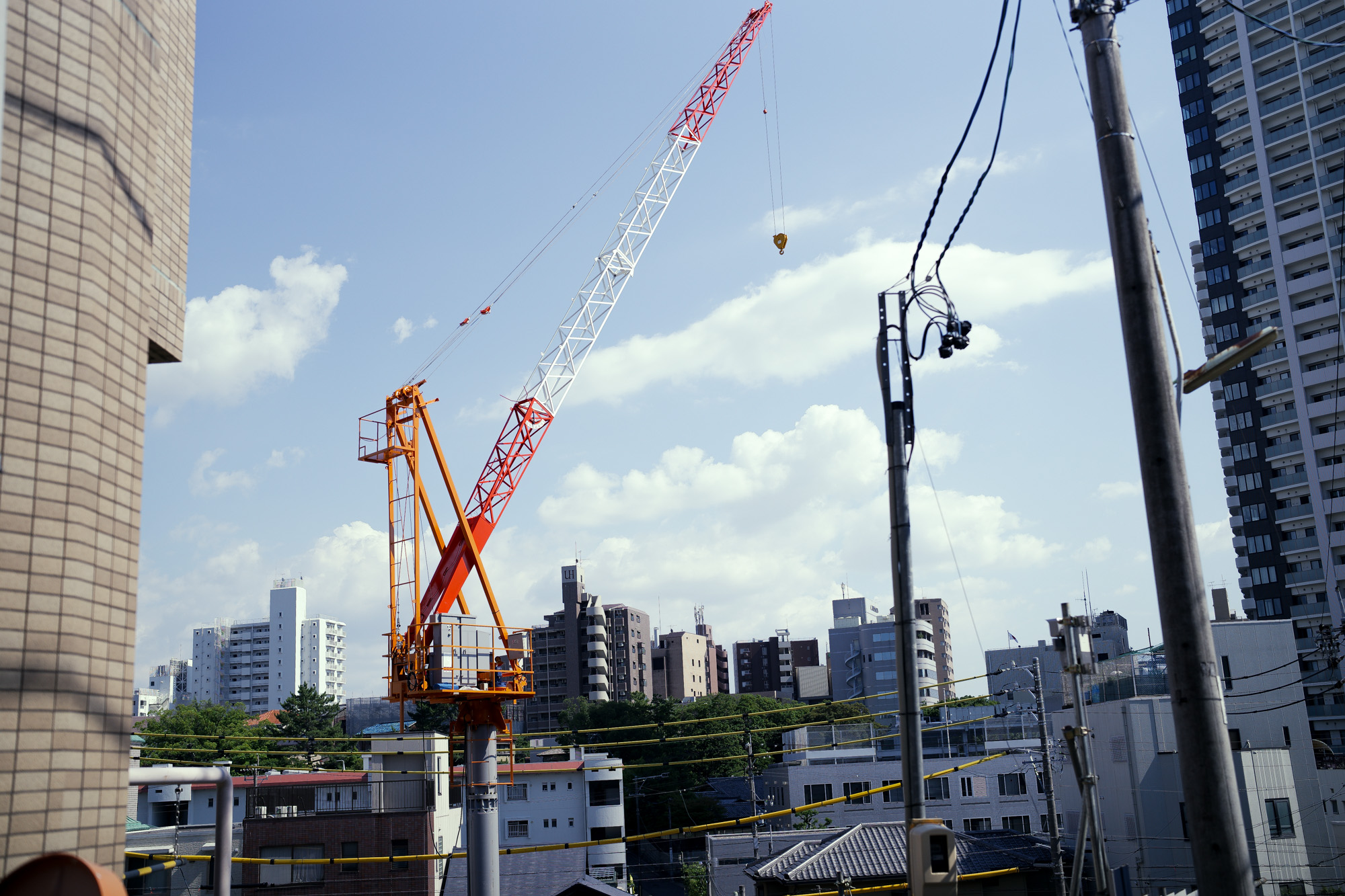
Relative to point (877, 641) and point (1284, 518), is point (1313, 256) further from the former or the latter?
point (877, 641)

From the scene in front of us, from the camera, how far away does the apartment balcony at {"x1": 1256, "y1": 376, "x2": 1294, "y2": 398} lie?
229 feet

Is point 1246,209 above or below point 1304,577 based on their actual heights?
→ above

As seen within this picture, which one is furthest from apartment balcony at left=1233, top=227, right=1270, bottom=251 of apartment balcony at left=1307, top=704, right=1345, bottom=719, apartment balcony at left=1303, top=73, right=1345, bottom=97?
apartment balcony at left=1307, top=704, right=1345, bottom=719

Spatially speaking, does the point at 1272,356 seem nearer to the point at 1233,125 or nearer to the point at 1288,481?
the point at 1288,481

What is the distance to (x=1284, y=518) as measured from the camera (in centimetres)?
7025

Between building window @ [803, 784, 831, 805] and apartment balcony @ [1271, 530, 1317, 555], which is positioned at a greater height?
apartment balcony @ [1271, 530, 1317, 555]

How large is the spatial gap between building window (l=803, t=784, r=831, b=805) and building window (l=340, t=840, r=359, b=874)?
1079 inches

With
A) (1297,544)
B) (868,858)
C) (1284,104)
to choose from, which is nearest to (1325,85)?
(1284,104)

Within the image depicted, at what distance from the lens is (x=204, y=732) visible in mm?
75625

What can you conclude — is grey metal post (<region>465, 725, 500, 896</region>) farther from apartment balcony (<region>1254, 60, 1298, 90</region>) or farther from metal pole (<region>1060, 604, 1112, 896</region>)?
apartment balcony (<region>1254, 60, 1298, 90</region>)

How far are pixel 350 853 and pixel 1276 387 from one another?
67303 mm

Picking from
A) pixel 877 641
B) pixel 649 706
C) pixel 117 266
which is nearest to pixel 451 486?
pixel 117 266

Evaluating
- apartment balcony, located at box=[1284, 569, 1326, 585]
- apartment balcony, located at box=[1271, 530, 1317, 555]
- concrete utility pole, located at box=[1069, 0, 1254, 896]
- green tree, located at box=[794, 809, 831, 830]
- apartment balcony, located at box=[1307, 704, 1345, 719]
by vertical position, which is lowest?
green tree, located at box=[794, 809, 831, 830]

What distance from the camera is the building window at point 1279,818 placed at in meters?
37.5
